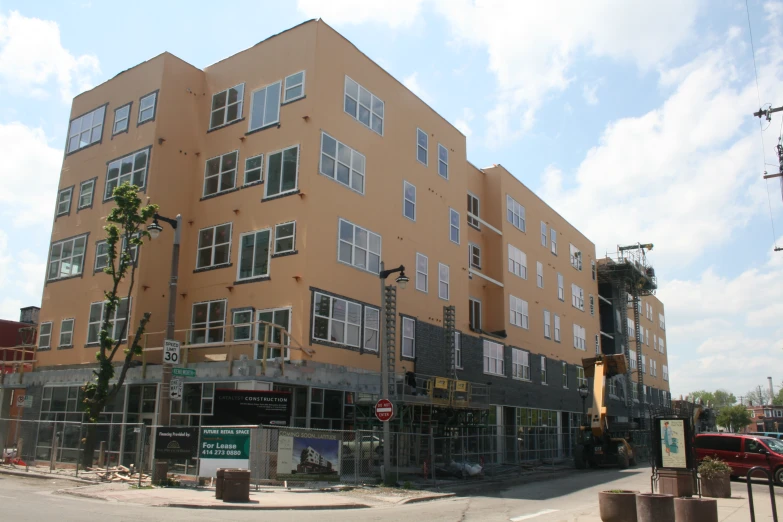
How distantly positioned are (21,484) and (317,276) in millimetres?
11554

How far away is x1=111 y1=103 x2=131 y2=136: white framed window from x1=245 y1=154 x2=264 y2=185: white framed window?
7259 mm

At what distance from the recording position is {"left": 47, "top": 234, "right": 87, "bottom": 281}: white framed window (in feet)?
102

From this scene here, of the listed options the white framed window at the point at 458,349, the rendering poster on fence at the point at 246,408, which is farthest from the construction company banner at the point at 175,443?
the white framed window at the point at 458,349

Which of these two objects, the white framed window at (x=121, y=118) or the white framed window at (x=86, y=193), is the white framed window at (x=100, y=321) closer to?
the white framed window at (x=86, y=193)

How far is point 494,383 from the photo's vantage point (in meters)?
37.8

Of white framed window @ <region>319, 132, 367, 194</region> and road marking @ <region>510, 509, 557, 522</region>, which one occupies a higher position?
white framed window @ <region>319, 132, 367, 194</region>

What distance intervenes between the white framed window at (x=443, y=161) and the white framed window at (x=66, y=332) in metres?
19.6

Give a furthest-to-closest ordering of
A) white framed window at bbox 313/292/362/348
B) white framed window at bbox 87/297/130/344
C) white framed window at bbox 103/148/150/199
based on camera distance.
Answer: white framed window at bbox 103/148/150/199, white framed window at bbox 87/297/130/344, white framed window at bbox 313/292/362/348

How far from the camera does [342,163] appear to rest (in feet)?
90.4

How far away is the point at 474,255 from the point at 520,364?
762 cm

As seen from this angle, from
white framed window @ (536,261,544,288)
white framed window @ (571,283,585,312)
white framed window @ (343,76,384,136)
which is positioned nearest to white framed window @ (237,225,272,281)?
white framed window @ (343,76,384,136)

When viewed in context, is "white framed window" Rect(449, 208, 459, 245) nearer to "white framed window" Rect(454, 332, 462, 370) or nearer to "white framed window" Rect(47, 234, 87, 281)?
"white framed window" Rect(454, 332, 462, 370)

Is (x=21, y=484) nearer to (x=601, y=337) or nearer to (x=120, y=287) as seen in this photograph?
(x=120, y=287)

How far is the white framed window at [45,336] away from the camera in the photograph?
102 ft
